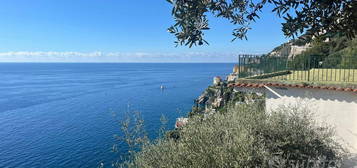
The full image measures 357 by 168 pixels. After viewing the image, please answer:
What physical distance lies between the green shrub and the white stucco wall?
1.68 meters

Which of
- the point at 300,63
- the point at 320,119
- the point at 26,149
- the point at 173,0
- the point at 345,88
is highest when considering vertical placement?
the point at 173,0

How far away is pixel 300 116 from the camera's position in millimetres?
5699

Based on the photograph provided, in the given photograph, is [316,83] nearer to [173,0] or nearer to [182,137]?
[182,137]

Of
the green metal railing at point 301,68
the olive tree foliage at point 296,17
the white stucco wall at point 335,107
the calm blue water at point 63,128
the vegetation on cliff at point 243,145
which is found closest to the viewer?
the olive tree foliage at point 296,17

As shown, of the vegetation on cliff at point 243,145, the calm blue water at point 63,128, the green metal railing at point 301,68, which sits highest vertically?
the green metal railing at point 301,68

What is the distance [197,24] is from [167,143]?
2.70 m

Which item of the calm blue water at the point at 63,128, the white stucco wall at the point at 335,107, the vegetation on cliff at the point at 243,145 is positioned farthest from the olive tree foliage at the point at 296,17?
the calm blue water at the point at 63,128

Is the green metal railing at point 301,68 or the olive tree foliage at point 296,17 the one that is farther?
the green metal railing at point 301,68

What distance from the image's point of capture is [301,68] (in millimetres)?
8234

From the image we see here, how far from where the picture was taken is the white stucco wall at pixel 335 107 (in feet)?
22.2

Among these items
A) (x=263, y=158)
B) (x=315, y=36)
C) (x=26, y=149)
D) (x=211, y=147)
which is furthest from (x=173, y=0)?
(x=26, y=149)

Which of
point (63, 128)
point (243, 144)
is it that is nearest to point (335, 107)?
point (243, 144)

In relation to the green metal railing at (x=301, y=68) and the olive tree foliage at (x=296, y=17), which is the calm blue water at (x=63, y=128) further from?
the olive tree foliage at (x=296, y=17)

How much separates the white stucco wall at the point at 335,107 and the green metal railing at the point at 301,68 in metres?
0.59
